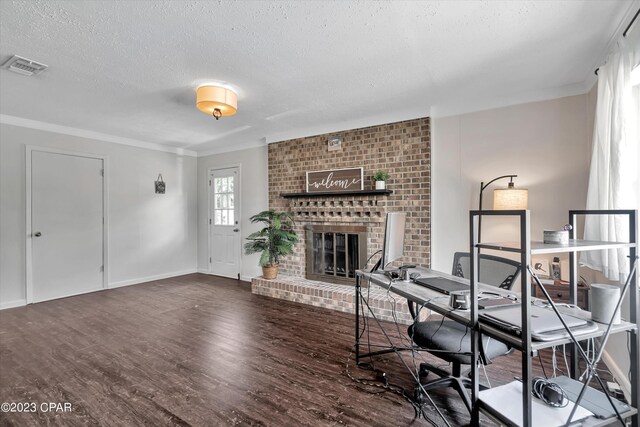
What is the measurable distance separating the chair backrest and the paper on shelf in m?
0.82

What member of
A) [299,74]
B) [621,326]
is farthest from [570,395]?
[299,74]

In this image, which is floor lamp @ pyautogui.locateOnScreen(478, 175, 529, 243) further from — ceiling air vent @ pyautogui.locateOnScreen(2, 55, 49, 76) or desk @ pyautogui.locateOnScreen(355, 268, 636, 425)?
ceiling air vent @ pyautogui.locateOnScreen(2, 55, 49, 76)

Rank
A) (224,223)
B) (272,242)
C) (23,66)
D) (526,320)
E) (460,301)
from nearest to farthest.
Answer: (526,320), (460,301), (23,66), (272,242), (224,223)

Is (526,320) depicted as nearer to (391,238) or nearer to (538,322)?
(538,322)

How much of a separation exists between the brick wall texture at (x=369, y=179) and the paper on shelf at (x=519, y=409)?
2.21 metres

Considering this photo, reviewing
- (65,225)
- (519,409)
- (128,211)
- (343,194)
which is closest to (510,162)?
(343,194)

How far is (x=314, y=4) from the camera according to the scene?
1750 millimetres

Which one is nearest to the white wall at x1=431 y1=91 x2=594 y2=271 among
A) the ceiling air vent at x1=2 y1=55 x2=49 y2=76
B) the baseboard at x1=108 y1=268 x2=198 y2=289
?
the ceiling air vent at x1=2 y1=55 x2=49 y2=76

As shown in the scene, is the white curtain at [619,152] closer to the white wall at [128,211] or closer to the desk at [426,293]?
the desk at [426,293]

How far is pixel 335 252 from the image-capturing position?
4.15 metres

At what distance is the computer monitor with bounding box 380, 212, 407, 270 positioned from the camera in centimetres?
191

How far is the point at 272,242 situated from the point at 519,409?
3467 millimetres

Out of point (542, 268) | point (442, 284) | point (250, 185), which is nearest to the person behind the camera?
point (442, 284)

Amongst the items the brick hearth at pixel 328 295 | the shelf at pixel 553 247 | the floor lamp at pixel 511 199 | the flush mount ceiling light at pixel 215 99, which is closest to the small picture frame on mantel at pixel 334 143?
→ the flush mount ceiling light at pixel 215 99
